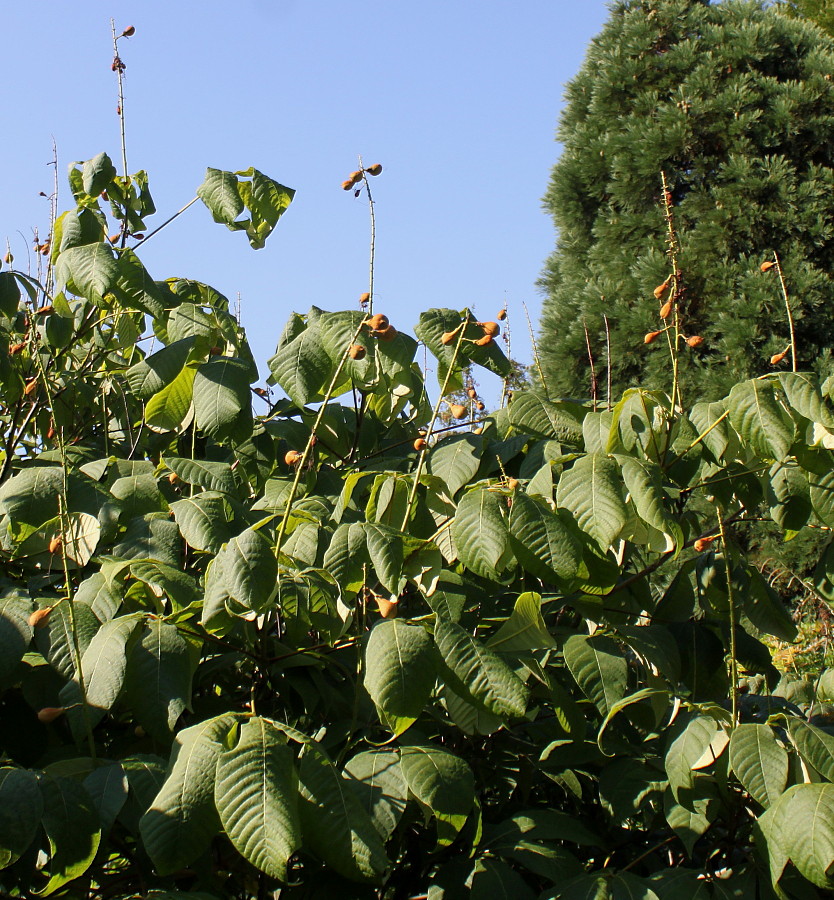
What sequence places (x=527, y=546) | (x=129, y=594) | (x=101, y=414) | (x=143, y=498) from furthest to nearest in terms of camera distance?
(x=101, y=414), (x=143, y=498), (x=129, y=594), (x=527, y=546)

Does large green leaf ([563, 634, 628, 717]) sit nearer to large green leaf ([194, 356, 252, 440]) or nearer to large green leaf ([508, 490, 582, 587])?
large green leaf ([508, 490, 582, 587])

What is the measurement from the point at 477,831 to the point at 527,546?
457 millimetres

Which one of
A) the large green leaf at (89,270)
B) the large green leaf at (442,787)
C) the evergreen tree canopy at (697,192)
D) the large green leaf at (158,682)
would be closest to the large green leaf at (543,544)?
the large green leaf at (442,787)

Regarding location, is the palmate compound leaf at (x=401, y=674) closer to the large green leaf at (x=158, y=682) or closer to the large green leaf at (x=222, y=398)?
the large green leaf at (x=158, y=682)

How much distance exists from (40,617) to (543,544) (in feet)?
2.48

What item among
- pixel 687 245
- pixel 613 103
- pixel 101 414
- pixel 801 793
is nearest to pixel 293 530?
pixel 801 793

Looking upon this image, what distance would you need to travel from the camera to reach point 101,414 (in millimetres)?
2463

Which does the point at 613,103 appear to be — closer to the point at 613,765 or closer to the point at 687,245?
the point at 687,245

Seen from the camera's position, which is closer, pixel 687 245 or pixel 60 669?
pixel 60 669

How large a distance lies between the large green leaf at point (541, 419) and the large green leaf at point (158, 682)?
829 mm

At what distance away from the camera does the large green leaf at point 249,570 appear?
48.9 inches

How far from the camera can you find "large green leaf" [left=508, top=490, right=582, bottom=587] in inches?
52.4

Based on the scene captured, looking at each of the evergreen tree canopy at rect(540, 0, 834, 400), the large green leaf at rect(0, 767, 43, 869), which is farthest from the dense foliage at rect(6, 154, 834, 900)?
the evergreen tree canopy at rect(540, 0, 834, 400)

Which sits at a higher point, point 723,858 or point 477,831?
point 477,831
